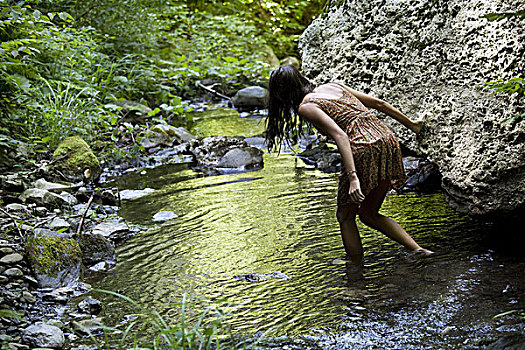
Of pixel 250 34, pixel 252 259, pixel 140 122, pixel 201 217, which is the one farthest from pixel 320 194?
pixel 250 34

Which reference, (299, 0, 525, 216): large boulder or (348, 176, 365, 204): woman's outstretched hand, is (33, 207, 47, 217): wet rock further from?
(299, 0, 525, 216): large boulder

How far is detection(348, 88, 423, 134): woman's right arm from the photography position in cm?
389

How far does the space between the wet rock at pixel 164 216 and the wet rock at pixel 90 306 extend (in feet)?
6.22

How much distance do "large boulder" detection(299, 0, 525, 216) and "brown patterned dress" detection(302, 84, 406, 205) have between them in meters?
0.38

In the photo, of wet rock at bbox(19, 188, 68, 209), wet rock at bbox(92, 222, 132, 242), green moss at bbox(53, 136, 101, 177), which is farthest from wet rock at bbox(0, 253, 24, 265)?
green moss at bbox(53, 136, 101, 177)

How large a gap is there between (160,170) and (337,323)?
16.1 ft

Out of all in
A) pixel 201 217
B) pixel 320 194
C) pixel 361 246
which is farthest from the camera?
pixel 320 194

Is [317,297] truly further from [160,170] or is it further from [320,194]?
[160,170]

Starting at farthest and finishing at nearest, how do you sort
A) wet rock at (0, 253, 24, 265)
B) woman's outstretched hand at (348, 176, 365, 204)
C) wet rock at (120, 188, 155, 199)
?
wet rock at (120, 188, 155, 199)
wet rock at (0, 253, 24, 265)
woman's outstretched hand at (348, 176, 365, 204)

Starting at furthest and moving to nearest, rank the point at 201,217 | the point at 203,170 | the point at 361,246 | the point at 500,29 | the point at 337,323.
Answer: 1. the point at 203,170
2. the point at 201,217
3. the point at 361,246
4. the point at 500,29
5. the point at 337,323

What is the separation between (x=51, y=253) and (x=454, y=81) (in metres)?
3.22

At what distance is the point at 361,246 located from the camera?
12.5 feet

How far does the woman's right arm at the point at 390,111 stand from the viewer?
3.89 metres

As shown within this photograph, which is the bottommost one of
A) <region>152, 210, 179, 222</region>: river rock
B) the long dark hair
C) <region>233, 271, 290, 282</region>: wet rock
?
<region>233, 271, 290, 282</region>: wet rock
